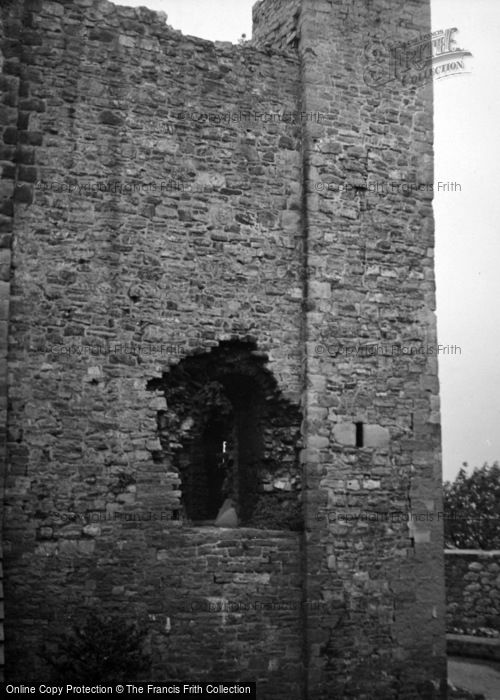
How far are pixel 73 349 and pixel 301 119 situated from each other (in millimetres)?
3667

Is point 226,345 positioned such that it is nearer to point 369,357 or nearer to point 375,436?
point 369,357

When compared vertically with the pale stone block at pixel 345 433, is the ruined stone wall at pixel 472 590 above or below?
below

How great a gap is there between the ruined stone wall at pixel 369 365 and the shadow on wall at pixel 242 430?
0.85 feet

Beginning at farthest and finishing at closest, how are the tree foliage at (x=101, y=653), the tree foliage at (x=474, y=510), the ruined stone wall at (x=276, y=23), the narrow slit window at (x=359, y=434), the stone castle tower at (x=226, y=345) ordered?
the tree foliage at (x=474, y=510), the ruined stone wall at (x=276, y=23), the narrow slit window at (x=359, y=434), the stone castle tower at (x=226, y=345), the tree foliage at (x=101, y=653)

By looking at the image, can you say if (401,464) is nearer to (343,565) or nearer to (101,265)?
(343,565)

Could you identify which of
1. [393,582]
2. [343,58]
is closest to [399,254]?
[343,58]

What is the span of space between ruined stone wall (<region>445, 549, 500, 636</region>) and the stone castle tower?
2884mm

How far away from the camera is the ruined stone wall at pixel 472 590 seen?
40.3 feet

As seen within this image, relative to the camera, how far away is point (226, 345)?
31.2ft

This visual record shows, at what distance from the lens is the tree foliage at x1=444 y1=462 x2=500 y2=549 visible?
1545 cm

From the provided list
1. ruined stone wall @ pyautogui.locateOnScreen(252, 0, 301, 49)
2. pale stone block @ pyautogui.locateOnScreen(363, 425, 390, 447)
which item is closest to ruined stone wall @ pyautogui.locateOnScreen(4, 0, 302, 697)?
ruined stone wall @ pyautogui.locateOnScreen(252, 0, 301, 49)

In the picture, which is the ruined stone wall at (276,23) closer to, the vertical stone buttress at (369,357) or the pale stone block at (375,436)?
the vertical stone buttress at (369,357)

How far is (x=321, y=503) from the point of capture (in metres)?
9.40

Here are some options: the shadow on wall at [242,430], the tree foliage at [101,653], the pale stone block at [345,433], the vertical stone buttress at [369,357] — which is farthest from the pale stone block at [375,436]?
the tree foliage at [101,653]
